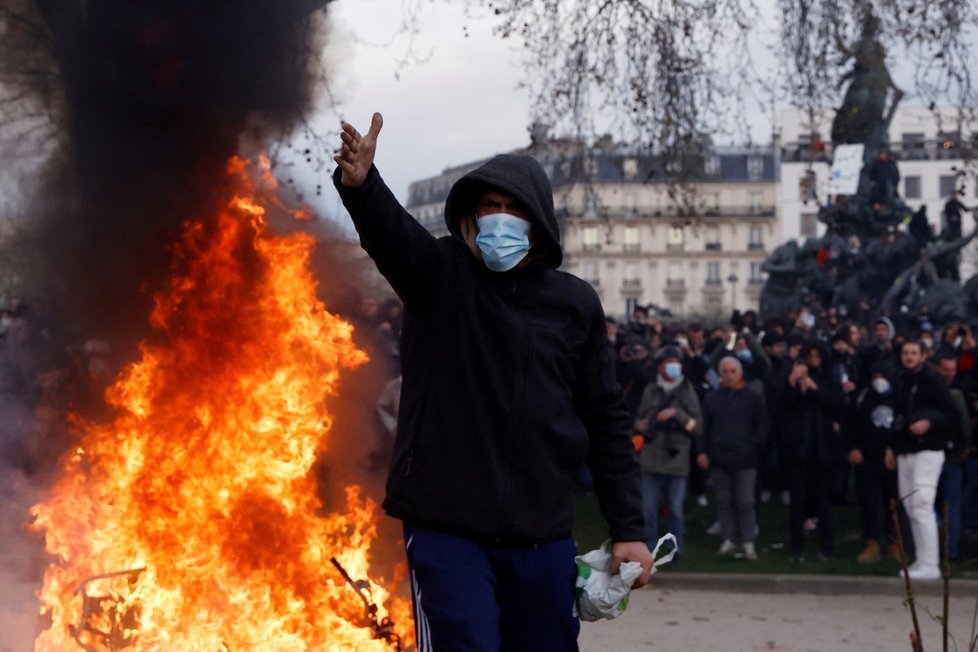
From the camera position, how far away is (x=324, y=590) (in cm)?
523

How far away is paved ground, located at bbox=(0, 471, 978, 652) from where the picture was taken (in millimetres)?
7949

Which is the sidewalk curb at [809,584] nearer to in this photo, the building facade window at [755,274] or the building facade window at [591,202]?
the building facade window at [591,202]

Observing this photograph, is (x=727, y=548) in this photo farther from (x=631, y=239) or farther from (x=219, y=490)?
(x=631, y=239)

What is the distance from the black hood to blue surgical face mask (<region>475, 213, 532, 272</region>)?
0.20 ft

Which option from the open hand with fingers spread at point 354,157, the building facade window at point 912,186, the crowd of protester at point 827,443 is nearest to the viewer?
the open hand with fingers spread at point 354,157

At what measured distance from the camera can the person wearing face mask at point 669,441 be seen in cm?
1087

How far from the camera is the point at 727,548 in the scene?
11.4 meters

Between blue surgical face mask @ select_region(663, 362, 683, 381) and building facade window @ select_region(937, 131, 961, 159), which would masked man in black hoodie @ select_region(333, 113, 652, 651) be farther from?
blue surgical face mask @ select_region(663, 362, 683, 381)

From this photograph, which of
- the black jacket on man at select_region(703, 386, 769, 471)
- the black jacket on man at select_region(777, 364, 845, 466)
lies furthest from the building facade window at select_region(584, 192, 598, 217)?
the black jacket on man at select_region(777, 364, 845, 466)

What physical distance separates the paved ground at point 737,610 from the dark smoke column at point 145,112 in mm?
1885

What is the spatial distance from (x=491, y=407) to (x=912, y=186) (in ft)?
285

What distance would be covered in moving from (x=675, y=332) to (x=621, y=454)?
1321cm

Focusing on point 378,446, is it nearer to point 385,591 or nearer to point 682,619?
point 682,619

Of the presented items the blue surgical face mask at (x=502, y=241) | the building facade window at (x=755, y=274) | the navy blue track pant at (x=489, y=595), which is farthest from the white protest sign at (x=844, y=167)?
the building facade window at (x=755, y=274)
